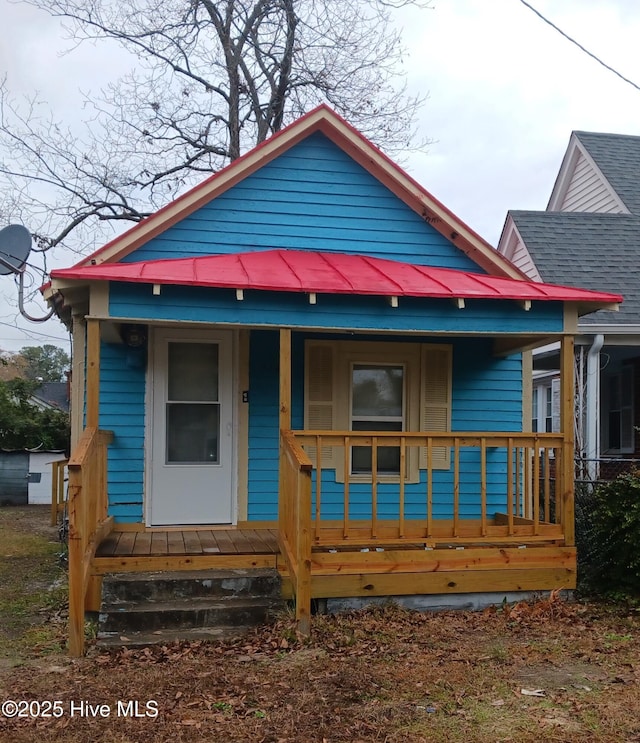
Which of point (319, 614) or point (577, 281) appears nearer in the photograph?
point (319, 614)

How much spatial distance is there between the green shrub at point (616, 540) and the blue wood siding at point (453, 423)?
1635 millimetres

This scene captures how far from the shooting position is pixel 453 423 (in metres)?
9.05

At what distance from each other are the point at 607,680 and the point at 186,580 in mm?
3371

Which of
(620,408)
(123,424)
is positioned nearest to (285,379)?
(123,424)

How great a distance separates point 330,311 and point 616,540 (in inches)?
139

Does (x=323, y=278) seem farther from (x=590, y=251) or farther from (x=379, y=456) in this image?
(x=590, y=251)

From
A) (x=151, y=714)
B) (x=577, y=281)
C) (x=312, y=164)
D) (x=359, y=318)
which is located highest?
(x=312, y=164)

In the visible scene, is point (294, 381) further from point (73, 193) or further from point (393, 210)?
point (73, 193)

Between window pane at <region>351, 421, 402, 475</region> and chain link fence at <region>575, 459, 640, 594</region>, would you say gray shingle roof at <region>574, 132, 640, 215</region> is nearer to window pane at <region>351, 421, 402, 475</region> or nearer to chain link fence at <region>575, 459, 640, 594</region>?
chain link fence at <region>575, 459, 640, 594</region>

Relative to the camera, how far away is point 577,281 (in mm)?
12383

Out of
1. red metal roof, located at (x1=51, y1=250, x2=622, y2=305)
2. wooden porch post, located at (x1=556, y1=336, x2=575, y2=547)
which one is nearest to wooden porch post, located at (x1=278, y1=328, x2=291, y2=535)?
A: red metal roof, located at (x1=51, y1=250, x2=622, y2=305)

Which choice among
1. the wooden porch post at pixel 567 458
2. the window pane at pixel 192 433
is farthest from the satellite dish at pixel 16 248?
the wooden porch post at pixel 567 458

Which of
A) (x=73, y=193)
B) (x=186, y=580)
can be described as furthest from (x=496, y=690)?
(x=73, y=193)

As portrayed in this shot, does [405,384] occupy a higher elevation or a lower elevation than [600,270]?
lower
